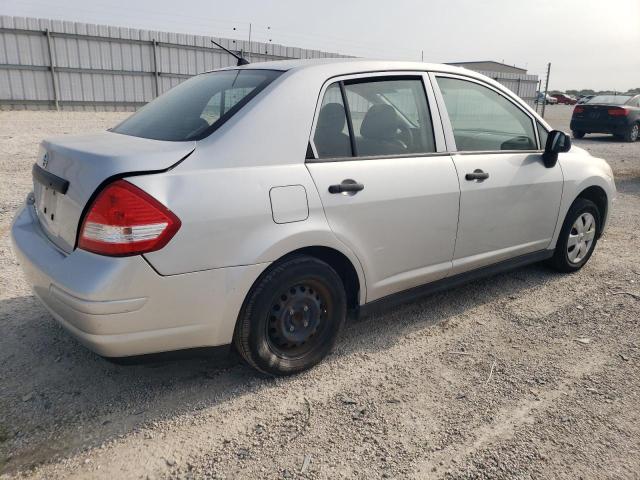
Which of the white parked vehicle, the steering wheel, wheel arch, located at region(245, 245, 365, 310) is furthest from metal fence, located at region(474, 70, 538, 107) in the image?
wheel arch, located at region(245, 245, 365, 310)

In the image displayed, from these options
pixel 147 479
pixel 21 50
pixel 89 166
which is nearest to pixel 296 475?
pixel 147 479

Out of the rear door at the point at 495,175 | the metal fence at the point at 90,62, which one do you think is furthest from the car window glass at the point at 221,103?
the metal fence at the point at 90,62

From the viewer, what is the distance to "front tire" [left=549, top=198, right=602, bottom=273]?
4480mm

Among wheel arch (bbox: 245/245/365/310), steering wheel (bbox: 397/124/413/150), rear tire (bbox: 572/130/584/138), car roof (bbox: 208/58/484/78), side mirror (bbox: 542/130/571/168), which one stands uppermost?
car roof (bbox: 208/58/484/78)

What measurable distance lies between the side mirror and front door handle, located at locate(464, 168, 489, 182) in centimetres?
79

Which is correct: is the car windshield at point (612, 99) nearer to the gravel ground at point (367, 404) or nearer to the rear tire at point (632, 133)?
the rear tire at point (632, 133)

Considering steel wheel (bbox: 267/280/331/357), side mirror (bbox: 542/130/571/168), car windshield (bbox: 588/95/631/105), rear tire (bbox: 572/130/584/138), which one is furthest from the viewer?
rear tire (bbox: 572/130/584/138)

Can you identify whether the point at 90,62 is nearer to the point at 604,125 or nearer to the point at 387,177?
the point at 387,177

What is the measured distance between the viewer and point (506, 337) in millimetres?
3537

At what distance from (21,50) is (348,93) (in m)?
14.9

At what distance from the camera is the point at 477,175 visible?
3.53m

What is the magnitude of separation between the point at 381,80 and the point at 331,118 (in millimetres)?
528

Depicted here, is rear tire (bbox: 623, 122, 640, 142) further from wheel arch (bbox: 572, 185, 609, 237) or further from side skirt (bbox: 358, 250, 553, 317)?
side skirt (bbox: 358, 250, 553, 317)

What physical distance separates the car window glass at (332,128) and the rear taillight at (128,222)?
958 mm
